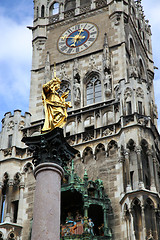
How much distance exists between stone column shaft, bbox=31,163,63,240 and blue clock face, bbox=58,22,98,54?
59.8 ft

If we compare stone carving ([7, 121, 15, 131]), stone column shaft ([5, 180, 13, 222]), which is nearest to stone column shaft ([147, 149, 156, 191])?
stone column shaft ([5, 180, 13, 222])

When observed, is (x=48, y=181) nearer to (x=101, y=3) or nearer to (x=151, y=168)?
(x=151, y=168)

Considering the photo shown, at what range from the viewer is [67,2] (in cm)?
4169

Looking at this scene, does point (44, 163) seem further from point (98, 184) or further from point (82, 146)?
point (82, 146)

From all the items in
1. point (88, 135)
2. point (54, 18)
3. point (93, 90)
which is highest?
point (54, 18)

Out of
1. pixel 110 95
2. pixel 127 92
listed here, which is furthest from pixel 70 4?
pixel 127 92

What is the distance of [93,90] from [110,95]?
1.85 metres

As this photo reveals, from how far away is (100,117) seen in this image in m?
29.7

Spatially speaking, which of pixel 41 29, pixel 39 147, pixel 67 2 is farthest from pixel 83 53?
pixel 39 147

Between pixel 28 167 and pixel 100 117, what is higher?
pixel 100 117

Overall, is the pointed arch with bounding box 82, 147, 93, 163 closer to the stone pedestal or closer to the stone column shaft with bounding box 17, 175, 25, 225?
the stone column shaft with bounding box 17, 175, 25, 225

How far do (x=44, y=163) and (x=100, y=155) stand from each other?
31.5ft

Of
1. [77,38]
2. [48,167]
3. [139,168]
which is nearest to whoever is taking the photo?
[48,167]

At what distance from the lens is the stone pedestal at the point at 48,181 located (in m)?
17.3
